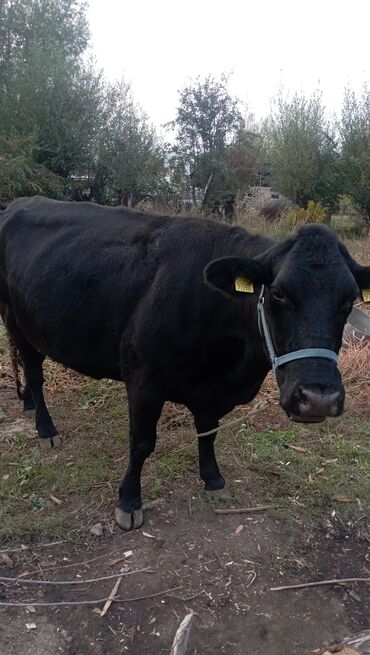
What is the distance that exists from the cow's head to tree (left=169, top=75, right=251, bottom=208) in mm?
18297

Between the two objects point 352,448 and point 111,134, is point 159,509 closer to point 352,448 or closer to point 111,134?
point 352,448

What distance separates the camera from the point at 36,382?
15.2ft

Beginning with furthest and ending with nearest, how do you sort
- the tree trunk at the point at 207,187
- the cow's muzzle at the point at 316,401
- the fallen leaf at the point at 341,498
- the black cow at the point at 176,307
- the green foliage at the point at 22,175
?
the tree trunk at the point at 207,187, the green foliage at the point at 22,175, the fallen leaf at the point at 341,498, the black cow at the point at 176,307, the cow's muzzle at the point at 316,401

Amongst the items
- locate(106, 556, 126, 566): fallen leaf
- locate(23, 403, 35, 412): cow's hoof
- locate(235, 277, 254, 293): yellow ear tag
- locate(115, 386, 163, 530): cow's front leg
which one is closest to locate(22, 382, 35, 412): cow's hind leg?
locate(23, 403, 35, 412): cow's hoof

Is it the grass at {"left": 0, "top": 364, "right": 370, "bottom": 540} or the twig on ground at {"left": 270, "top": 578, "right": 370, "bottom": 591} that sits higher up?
the grass at {"left": 0, "top": 364, "right": 370, "bottom": 540}

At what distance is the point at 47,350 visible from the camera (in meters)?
4.11

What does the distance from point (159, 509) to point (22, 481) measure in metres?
1.05

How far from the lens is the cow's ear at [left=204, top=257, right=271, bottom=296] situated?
8.64 feet

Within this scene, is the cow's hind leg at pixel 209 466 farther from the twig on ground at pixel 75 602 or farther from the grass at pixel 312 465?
the twig on ground at pixel 75 602

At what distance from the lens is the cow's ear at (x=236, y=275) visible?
263 cm

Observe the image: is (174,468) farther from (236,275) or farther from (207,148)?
(207,148)

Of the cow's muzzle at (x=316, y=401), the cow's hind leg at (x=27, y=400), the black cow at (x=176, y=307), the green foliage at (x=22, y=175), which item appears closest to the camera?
the cow's muzzle at (x=316, y=401)

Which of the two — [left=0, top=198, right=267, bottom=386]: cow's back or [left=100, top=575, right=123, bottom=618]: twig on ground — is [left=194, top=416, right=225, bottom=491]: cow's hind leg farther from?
[left=100, top=575, right=123, bottom=618]: twig on ground

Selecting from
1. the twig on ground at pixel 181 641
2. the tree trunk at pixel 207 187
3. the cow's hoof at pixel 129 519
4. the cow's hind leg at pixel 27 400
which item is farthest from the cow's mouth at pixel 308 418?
the tree trunk at pixel 207 187
